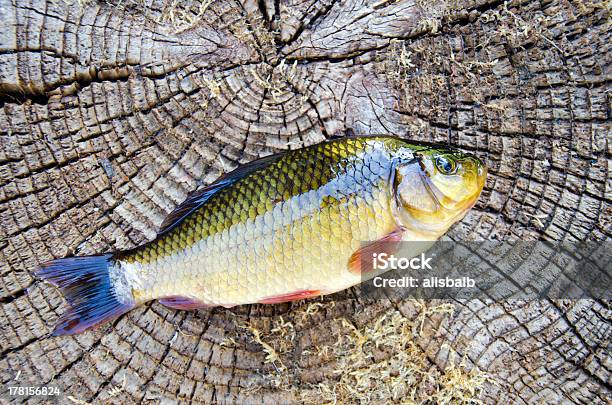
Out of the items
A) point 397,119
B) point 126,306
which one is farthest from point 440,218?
point 126,306

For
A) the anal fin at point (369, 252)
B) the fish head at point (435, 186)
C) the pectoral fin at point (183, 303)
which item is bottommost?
the pectoral fin at point (183, 303)

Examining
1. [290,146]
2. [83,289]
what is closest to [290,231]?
[290,146]

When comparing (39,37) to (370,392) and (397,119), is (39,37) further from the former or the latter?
(370,392)

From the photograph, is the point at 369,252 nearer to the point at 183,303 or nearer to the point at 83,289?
the point at 183,303

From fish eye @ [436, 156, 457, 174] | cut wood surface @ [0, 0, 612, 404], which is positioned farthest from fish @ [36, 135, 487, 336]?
cut wood surface @ [0, 0, 612, 404]

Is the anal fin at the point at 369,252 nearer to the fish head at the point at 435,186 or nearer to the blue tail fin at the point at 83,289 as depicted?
the fish head at the point at 435,186

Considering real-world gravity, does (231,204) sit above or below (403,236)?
above

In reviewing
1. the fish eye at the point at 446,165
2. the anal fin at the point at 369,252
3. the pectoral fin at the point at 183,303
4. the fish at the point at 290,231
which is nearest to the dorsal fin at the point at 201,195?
the fish at the point at 290,231
